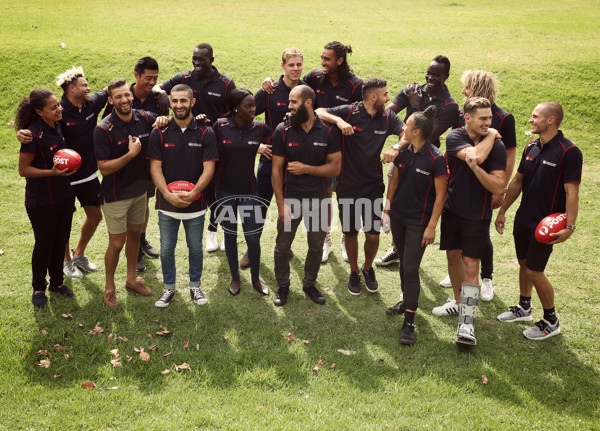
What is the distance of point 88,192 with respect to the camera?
6.84 meters

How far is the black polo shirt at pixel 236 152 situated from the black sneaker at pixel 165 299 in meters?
1.46

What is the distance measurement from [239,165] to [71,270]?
284 centimetres

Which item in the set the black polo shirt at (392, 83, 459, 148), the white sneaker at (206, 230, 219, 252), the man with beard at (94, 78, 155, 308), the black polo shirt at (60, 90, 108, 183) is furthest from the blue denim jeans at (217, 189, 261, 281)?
the black polo shirt at (392, 83, 459, 148)

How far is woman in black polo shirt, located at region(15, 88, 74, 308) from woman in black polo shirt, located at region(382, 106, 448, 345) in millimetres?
3802

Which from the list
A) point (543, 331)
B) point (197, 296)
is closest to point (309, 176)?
point (197, 296)

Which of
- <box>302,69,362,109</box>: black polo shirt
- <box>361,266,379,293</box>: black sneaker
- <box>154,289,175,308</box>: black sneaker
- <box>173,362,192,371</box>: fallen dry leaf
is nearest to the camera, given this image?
<box>173,362,192,371</box>: fallen dry leaf

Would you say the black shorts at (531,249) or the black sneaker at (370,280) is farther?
the black sneaker at (370,280)

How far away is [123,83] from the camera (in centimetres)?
588

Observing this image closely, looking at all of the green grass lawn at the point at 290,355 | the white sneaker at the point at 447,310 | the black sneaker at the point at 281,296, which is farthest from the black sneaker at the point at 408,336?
the black sneaker at the point at 281,296

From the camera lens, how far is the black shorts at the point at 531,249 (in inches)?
227

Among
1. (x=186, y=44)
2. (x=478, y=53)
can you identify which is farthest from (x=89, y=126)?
(x=478, y=53)

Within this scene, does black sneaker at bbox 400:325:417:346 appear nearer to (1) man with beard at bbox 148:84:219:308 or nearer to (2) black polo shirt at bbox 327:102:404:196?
(2) black polo shirt at bbox 327:102:404:196

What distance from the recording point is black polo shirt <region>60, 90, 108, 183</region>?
649 centimetres

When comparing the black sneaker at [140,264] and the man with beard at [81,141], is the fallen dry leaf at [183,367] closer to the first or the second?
the black sneaker at [140,264]
